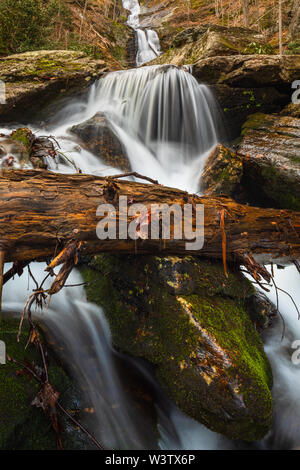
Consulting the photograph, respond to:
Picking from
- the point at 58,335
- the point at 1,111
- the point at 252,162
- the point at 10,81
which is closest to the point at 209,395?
the point at 58,335

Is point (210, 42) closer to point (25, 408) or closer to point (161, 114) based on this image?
point (161, 114)

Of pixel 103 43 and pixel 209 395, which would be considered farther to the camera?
pixel 103 43

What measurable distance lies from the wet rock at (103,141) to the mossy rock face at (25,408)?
190 inches

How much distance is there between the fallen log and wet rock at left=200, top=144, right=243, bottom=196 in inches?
101

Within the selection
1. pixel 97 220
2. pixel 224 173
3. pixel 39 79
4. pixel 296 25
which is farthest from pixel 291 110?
pixel 296 25

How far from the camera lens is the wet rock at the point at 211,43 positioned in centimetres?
894

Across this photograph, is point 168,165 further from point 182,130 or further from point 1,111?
point 1,111

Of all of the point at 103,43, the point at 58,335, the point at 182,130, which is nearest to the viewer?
the point at 58,335

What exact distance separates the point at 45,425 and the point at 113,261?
156cm

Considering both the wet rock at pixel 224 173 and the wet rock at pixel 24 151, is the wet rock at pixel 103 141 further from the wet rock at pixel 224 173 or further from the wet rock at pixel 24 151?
the wet rock at pixel 224 173

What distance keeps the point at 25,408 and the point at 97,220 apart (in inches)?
56.5

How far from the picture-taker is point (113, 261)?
3.04 metres

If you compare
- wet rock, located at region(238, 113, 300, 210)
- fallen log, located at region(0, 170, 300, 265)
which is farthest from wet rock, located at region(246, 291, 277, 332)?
wet rock, located at region(238, 113, 300, 210)

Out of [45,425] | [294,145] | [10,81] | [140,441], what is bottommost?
[140,441]
